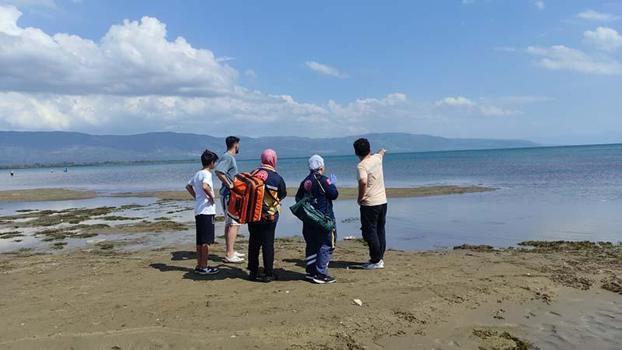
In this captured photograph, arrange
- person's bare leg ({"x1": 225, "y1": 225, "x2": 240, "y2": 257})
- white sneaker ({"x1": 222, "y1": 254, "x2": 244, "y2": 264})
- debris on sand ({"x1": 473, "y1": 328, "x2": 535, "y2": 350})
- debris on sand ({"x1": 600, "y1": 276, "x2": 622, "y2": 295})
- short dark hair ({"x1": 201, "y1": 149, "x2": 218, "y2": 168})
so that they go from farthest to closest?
white sneaker ({"x1": 222, "y1": 254, "x2": 244, "y2": 264}) < person's bare leg ({"x1": 225, "y1": 225, "x2": 240, "y2": 257}) < short dark hair ({"x1": 201, "y1": 149, "x2": 218, "y2": 168}) < debris on sand ({"x1": 600, "y1": 276, "x2": 622, "y2": 295}) < debris on sand ({"x1": 473, "y1": 328, "x2": 535, "y2": 350})

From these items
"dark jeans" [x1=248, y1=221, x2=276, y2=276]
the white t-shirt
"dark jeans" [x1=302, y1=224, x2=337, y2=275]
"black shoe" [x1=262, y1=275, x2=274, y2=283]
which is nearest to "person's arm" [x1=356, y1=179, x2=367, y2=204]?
"dark jeans" [x1=302, y1=224, x2=337, y2=275]

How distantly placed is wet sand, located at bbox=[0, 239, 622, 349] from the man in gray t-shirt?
1.42 feet

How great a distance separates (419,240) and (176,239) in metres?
6.88

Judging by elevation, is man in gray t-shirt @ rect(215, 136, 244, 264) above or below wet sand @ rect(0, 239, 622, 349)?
above

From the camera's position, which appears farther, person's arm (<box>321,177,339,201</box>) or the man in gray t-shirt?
the man in gray t-shirt

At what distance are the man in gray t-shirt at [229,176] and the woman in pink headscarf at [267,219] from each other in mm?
926

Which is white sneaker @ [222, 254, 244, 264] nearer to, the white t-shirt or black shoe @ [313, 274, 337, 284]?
the white t-shirt

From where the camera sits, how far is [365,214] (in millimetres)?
8398

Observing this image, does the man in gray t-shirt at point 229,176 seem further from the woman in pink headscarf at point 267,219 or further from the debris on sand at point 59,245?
the debris on sand at point 59,245

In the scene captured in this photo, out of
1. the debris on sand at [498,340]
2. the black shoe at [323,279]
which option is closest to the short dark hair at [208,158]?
the black shoe at [323,279]

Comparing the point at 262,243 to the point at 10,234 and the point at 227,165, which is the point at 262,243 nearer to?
the point at 227,165

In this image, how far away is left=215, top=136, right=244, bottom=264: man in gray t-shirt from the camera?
8.48 metres

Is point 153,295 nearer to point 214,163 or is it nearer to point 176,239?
point 214,163

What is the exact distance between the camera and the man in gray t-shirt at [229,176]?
848cm
